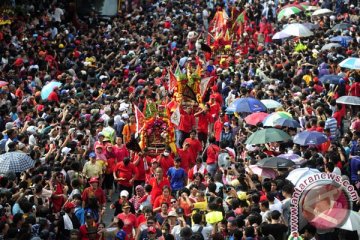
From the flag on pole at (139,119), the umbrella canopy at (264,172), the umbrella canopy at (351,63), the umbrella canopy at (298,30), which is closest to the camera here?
the umbrella canopy at (264,172)

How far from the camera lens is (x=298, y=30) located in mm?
31766

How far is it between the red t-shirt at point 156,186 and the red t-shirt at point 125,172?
1.18m

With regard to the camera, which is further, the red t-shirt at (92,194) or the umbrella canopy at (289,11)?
the umbrella canopy at (289,11)

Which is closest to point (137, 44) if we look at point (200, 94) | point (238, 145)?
point (200, 94)

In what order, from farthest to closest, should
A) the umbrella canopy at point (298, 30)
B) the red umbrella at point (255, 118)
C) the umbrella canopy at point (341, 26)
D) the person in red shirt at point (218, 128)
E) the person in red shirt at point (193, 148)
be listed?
the umbrella canopy at point (341, 26)
the umbrella canopy at point (298, 30)
the person in red shirt at point (218, 128)
the red umbrella at point (255, 118)
the person in red shirt at point (193, 148)

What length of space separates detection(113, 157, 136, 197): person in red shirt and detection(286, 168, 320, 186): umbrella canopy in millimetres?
3396

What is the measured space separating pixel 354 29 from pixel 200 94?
10517 millimetres

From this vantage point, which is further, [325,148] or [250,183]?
[325,148]

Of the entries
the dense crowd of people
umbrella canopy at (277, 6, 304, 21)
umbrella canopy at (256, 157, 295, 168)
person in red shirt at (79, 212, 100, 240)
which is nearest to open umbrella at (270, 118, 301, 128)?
the dense crowd of people

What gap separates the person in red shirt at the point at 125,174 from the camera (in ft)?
62.6

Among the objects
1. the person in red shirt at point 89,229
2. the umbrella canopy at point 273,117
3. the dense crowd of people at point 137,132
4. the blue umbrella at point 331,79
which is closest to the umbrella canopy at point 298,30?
the dense crowd of people at point 137,132

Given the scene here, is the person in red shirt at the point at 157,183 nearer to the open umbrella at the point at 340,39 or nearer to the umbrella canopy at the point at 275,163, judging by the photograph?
the umbrella canopy at the point at 275,163

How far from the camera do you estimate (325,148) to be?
19.7 m

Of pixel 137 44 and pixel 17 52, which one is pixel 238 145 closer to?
pixel 17 52
